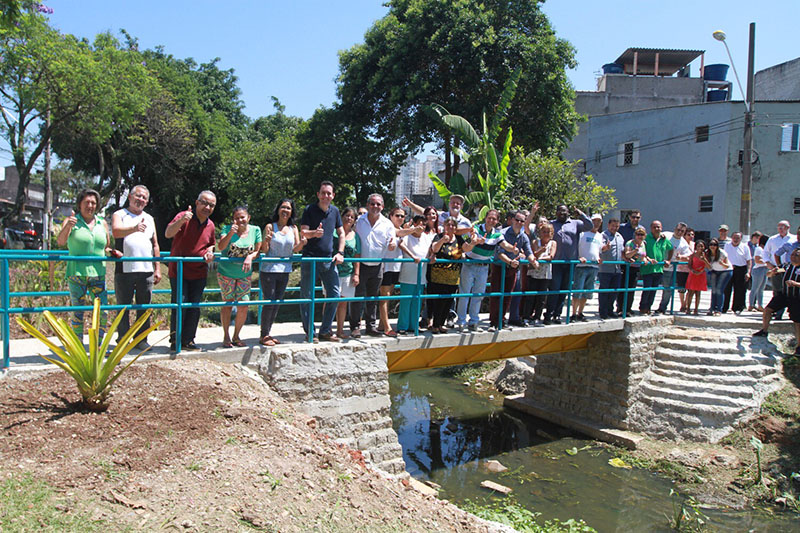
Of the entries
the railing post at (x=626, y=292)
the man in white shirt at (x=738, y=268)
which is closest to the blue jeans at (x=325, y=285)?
the railing post at (x=626, y=292)

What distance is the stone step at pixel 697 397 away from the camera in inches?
391

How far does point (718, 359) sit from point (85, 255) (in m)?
10.2

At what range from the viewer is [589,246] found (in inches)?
384

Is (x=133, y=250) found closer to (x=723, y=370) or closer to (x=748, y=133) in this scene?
(x=723, y=370)

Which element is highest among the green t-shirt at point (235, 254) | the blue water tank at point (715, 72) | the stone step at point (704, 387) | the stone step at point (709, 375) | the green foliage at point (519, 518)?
the blue water tank at point (715, 72)

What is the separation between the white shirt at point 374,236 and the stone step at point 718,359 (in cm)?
657

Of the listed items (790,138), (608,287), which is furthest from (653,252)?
(790,138)

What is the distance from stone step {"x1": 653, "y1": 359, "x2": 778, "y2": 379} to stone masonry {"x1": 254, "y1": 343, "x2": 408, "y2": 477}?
618 cm

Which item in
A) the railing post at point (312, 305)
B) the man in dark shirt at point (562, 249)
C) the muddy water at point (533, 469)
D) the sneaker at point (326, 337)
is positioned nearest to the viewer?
the railing post at point (312, 305)

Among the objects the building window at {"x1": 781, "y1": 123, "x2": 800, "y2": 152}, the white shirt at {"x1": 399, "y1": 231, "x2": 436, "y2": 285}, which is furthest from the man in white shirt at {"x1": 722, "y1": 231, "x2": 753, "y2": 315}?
the building window at {"x1": 781, "y1": 123, "x2": 800, "y2": 152}

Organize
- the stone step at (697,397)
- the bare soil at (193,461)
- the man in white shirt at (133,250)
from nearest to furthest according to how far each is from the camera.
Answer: the bare soil at (193,461), the man in white shirt at (133,250), the stone step at (697,397)

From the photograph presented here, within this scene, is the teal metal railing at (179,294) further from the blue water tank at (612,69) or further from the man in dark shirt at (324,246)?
the blue water tank at (612,69)

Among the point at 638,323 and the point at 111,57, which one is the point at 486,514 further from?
the point at 111,57

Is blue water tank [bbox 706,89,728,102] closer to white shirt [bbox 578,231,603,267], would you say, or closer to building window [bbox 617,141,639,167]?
building window [bbox 617,141,639,167]
